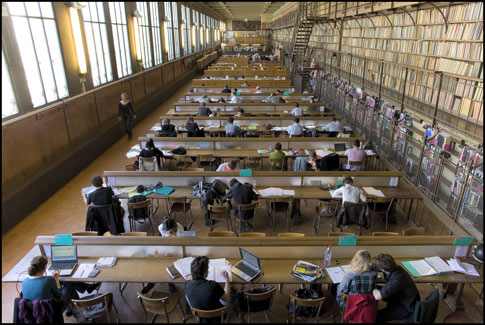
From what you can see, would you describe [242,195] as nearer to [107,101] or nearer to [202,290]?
[202,290]

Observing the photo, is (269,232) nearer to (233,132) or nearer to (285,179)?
(285,179)

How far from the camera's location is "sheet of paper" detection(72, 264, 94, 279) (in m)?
3.74

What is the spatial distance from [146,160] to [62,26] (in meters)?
4.07

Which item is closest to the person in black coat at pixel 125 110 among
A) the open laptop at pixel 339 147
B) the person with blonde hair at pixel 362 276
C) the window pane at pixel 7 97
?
the window pane at pixel 7 97

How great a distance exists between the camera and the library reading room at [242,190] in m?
3.68

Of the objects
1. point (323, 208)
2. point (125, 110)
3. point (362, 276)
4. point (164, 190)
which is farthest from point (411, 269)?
point (125, 110)

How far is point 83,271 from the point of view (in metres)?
3.82

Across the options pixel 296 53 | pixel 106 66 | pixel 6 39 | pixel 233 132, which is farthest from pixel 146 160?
pixel 296 53

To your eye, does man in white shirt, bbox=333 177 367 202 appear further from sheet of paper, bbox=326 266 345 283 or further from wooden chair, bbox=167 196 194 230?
wooden chair, bbox=167 196 194 230

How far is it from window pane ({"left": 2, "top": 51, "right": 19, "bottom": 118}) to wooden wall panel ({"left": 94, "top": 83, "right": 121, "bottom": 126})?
3.14 m

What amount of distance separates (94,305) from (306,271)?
245 cm

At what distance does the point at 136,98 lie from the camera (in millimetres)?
12883

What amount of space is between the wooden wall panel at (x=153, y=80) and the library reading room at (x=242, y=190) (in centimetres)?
167

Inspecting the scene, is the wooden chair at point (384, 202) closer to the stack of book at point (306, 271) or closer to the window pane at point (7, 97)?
the stack of book at point (306, 271)
